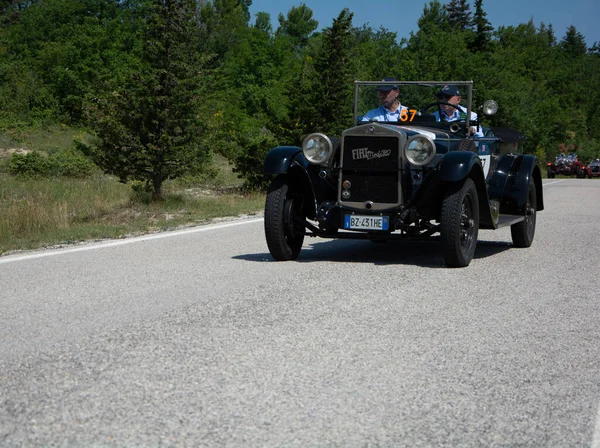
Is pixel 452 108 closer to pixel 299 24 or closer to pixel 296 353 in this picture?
pixel 296 353

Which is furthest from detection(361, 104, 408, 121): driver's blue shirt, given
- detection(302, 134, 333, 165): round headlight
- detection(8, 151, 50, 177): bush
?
detection(8, 151, 50, 177): bush

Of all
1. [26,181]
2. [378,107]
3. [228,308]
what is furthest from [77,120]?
[228,308]

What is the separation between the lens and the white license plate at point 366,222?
881cm

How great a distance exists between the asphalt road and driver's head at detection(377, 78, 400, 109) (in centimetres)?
249

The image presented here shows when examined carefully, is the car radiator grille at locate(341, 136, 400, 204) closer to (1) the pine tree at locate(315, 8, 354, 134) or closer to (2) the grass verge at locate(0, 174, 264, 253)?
(2) the grass verge at locate(0, 174, 264, 253)

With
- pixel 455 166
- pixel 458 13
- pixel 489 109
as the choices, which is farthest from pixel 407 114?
pixel 458 13

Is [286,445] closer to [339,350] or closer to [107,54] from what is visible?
[339,350]

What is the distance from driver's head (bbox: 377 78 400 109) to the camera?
1079 centimetres

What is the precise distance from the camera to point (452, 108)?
418 inches

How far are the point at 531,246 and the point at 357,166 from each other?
3198 mm

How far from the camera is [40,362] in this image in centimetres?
477

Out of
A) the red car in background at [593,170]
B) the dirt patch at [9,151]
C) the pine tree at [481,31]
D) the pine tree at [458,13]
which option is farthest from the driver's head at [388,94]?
the pine tree at [458,13]

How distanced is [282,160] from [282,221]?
0.65 metres

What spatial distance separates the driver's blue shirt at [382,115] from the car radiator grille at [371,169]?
1.61m
